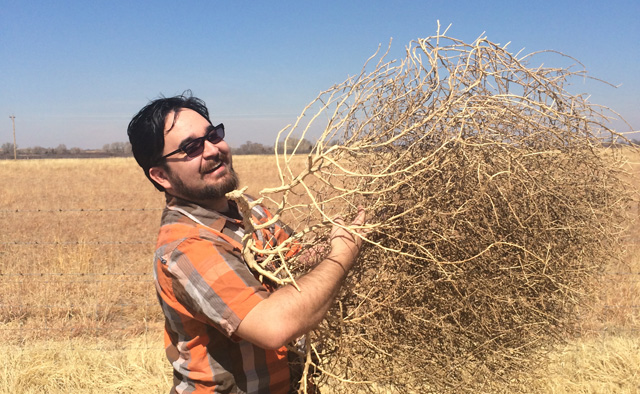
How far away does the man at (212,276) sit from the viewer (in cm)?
124

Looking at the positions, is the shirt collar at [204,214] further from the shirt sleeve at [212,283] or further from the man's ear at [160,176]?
the shirt sleeve at [212,283]

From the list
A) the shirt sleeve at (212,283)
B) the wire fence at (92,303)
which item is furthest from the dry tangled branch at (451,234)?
the wire fence at (92,303)

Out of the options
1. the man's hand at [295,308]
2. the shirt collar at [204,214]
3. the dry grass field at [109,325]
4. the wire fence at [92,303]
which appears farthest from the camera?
the wire fence at [92,303]

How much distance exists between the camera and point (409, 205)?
1.56 m

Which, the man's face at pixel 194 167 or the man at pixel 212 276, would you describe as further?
the man's face at pixel 194 167

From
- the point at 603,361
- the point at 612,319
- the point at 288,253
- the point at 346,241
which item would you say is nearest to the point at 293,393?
the point at 288,253

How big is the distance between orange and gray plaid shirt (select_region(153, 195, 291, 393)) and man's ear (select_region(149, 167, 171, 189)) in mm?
51

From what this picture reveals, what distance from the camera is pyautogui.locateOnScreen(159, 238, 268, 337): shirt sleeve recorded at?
4.09ft

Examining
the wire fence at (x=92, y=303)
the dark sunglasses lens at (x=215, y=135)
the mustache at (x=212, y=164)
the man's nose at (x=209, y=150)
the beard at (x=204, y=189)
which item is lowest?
the wire fence at (x=92, y=303)

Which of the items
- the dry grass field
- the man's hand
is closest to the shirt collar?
the man's hand

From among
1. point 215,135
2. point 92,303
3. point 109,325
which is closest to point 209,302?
point 215,135

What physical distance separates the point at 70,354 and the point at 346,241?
3.26 meters

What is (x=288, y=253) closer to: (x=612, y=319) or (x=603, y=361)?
(x=603, y=361)

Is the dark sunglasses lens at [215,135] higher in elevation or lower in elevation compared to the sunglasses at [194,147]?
higher
